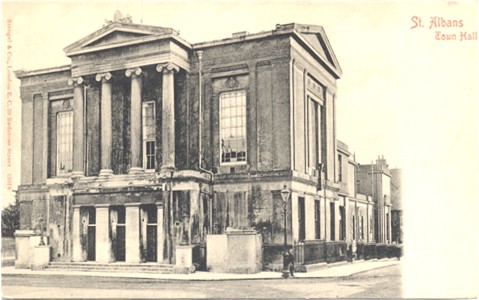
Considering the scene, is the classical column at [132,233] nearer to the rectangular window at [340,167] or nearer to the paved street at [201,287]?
the paved street at [201,287]

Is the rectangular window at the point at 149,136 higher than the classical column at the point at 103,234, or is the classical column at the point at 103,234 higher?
the rectangular window at the point at 149,136

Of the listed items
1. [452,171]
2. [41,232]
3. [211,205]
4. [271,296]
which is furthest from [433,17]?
[41,232]

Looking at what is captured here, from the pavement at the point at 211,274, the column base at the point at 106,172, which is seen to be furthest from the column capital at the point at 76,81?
the pavement at the point at 211,274

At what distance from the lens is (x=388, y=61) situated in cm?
2394

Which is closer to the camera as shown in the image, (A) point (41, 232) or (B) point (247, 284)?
(B) point (247, 284)

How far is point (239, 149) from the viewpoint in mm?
31562

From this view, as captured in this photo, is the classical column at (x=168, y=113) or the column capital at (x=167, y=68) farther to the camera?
the classical column at (x=168, y=113)

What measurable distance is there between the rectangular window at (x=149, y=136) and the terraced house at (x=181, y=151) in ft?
0.19

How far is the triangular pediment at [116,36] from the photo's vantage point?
28.4m

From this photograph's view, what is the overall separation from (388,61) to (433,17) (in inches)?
82.8

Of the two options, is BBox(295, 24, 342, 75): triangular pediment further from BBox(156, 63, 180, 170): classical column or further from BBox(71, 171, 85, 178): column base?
BBox(71, 171, 85, 178): column base

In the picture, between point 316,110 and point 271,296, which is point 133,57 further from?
point 271,296

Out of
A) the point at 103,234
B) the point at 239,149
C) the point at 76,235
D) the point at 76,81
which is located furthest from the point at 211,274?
the point at 76,81

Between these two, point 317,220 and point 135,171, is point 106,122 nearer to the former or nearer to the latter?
point 135,171
